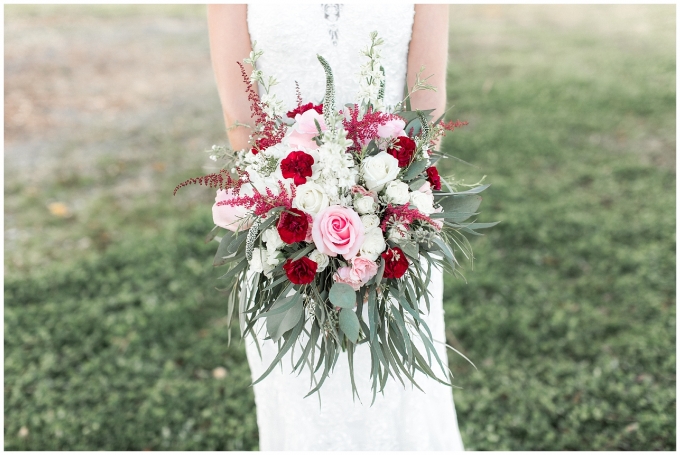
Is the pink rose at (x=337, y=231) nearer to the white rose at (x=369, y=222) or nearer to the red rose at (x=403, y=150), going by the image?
the white rose at (x=369, y=222)

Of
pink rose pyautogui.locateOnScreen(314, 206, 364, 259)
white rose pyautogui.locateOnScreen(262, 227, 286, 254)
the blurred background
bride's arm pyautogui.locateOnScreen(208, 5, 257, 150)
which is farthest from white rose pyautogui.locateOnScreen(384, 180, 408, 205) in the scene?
the blurred background

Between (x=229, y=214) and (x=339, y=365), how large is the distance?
0.87 metres

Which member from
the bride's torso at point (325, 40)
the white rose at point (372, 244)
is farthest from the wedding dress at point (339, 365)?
the white rose at point (372, 244)

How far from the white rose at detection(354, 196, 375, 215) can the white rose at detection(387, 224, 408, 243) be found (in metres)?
0.09

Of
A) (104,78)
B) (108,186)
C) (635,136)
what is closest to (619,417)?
(635,136)

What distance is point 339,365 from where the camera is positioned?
2277 mm

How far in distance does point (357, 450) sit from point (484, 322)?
1564 millimetres

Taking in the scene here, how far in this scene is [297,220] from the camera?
5.00 ft

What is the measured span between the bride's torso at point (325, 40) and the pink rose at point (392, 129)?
1.64 ft

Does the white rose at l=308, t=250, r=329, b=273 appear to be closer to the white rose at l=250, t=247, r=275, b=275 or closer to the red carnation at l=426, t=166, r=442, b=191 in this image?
the white rose at l=250, t=247, r=275, b=275

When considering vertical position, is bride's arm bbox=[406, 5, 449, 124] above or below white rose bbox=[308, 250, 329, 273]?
above

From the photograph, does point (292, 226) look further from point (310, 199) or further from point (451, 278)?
point (451, 278)

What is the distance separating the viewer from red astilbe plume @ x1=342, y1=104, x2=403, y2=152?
62.9 inches

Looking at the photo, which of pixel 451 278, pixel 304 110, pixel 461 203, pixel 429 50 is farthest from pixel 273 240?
pixel 451 278
